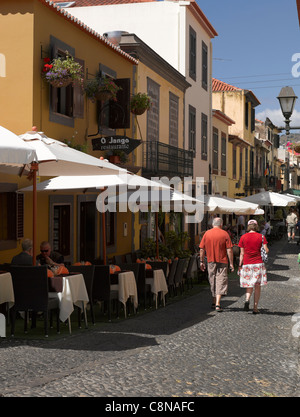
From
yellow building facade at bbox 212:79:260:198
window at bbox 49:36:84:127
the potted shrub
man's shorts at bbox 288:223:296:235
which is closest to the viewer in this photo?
window at bbox 49:36:84:127

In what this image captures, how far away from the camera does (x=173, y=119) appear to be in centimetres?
2516

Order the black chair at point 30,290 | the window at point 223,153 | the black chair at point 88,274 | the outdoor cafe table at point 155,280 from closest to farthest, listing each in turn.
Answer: the black chair at point 30,290 → the black chair at point 88,274 → the outdoor cafe table at point 155,280 → the window at point 223,153

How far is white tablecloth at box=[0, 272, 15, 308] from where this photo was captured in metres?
9.38

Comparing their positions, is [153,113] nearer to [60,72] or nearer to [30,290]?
[60,72]

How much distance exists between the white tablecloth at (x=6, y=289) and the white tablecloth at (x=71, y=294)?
2.20ft

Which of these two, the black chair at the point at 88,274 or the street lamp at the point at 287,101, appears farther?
the street lamp at the point at 287,101

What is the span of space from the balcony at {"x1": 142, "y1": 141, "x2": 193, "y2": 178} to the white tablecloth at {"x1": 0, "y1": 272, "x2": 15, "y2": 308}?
11663 mm

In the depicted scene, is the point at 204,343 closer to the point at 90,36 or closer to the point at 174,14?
the point at 90,36

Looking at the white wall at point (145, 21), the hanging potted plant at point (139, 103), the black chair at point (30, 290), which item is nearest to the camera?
the black chair at point (30, 290)

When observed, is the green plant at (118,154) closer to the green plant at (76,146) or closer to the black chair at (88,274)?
the green plant at (76,146)

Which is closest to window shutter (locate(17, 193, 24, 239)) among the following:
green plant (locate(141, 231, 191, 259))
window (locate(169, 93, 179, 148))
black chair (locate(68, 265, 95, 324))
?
black chair (locate(68, 265, 95, 324))

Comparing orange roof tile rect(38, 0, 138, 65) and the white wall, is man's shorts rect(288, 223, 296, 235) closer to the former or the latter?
the white wall

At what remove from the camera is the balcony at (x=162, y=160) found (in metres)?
21.2

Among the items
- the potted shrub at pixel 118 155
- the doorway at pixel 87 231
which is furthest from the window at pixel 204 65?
the doorway at pixel 87 231
